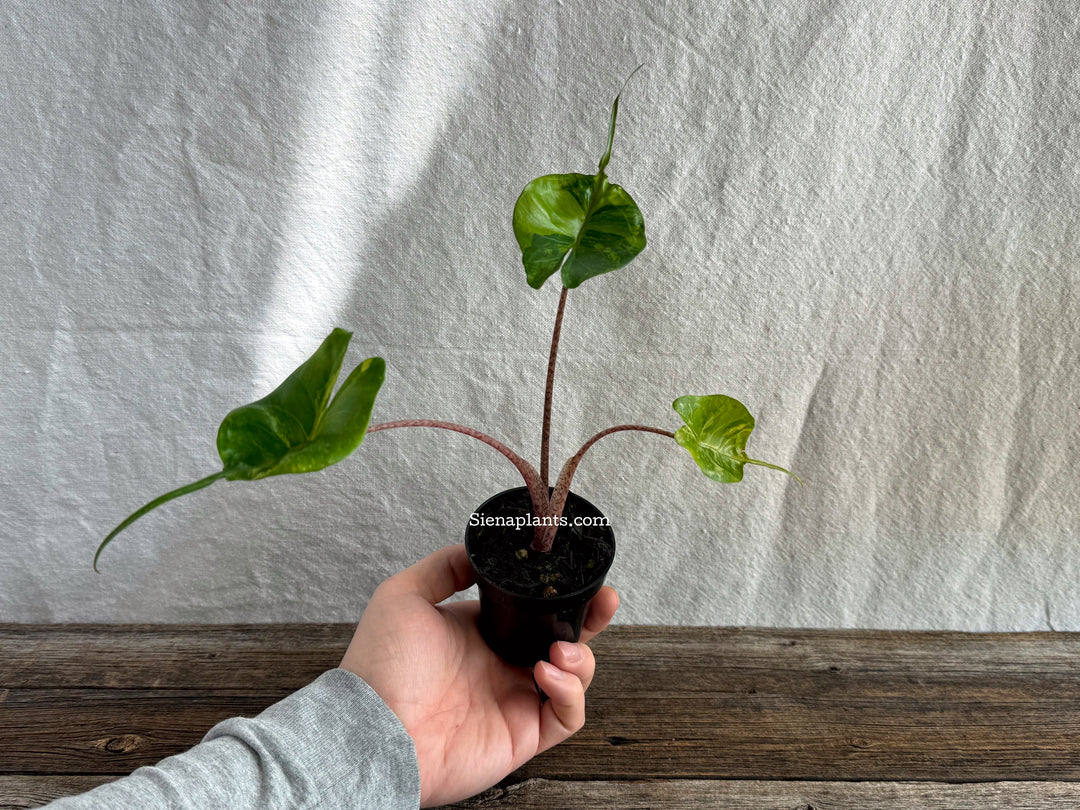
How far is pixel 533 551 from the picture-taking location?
759 millimetres

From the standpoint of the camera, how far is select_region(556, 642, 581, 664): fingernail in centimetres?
73

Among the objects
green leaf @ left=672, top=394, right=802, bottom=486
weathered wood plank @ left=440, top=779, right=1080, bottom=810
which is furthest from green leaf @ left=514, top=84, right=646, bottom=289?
weathered wood plank @ left=440, top=779, right=1080, bottom=810

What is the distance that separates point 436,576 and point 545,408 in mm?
275

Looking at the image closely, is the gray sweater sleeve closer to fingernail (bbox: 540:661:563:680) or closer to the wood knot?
fingernail (bbox: 540:661:563:680)

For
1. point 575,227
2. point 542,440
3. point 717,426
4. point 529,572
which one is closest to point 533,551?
point 529,572

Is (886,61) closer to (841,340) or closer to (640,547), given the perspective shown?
(841,340)

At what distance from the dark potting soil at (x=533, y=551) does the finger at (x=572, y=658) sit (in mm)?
68

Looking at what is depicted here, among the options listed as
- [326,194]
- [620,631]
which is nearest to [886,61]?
[326,194]

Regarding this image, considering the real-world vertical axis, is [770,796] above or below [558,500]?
below

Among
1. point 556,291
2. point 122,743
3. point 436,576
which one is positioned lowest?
point 122,743

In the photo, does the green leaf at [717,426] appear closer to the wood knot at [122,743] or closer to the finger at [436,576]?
the finger at [436,576]

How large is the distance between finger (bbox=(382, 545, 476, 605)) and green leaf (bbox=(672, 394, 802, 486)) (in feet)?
1.02

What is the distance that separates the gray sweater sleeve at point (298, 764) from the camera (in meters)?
0.60

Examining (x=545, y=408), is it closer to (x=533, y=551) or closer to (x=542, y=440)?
(x=542, y=440)
